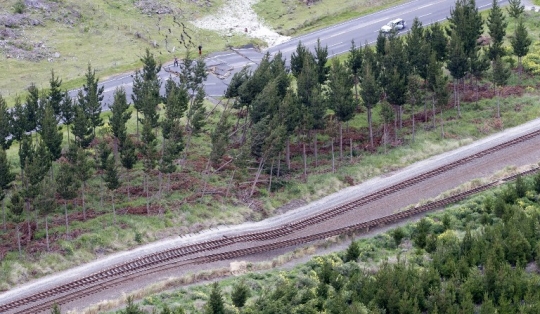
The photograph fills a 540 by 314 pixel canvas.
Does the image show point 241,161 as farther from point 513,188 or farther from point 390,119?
point 513,188

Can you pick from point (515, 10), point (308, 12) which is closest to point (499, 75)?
point (515, 10)

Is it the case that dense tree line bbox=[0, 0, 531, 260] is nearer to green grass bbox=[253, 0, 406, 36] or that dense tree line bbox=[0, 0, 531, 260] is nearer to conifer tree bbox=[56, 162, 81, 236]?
conifer tree bbox=[56, 162, 81, 236]

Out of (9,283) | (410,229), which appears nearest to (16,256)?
(9,283)

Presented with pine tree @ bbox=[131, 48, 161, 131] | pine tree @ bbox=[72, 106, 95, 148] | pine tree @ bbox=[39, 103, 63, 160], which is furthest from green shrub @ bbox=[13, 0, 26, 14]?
pine tree @ bbox=[39, 103, 63, 160]

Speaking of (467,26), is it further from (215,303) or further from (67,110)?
(215,303)

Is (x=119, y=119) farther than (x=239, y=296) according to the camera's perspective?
Yes

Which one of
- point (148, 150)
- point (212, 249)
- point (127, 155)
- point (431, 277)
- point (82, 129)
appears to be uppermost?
point (82, 129)

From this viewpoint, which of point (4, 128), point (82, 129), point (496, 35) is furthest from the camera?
point (496, 35)
